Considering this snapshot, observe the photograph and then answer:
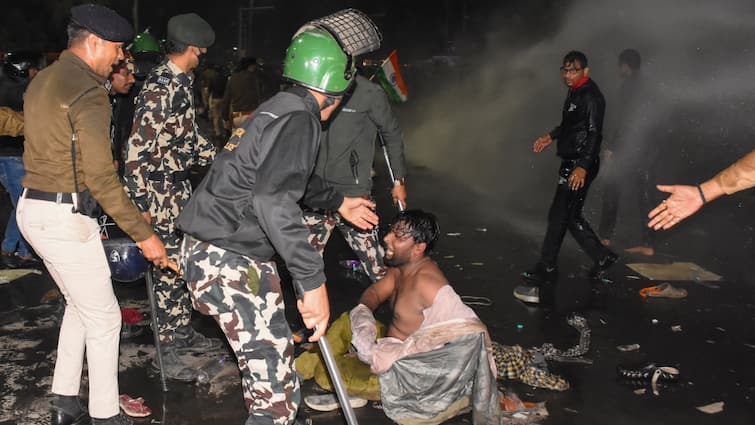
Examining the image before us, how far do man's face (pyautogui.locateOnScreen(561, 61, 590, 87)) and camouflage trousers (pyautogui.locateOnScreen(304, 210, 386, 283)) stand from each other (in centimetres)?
288

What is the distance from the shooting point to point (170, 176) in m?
4.72

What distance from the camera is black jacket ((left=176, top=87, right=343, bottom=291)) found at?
2811 mm

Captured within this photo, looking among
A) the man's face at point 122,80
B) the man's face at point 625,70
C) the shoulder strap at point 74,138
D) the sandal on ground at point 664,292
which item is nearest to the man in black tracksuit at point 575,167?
the sandal on ground at point 664,292

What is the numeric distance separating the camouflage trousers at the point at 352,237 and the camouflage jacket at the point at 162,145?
951 millimetres

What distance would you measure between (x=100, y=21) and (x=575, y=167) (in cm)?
471

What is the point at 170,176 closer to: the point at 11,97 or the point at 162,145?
the point at 162,145

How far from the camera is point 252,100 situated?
14.5 metres

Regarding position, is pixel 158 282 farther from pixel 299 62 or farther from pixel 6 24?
pixel 6 24

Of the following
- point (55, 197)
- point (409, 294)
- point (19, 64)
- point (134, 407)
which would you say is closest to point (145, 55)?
point (19, 64)

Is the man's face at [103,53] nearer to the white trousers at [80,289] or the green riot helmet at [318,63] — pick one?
the white trousers at [80,289]

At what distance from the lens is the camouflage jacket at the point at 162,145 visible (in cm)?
446

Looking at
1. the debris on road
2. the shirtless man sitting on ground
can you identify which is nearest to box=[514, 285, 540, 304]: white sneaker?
the debris on road

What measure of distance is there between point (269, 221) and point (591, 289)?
481 cm

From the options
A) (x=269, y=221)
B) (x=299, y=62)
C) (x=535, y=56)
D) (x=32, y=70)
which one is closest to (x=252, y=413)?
(x=269, y=221)
